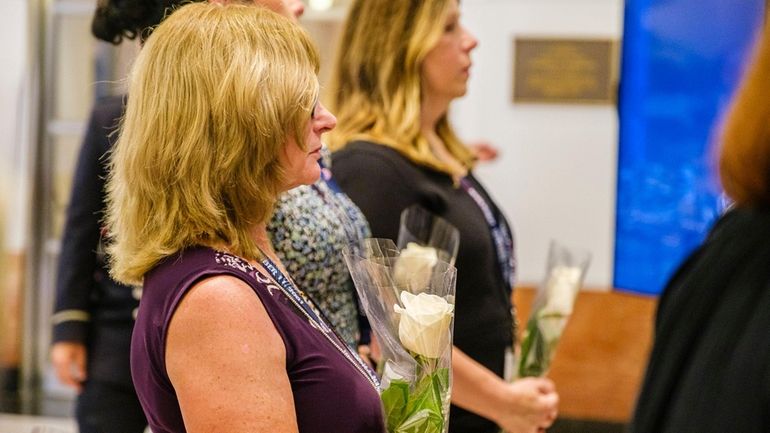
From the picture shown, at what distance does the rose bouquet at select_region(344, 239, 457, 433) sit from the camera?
1.38m

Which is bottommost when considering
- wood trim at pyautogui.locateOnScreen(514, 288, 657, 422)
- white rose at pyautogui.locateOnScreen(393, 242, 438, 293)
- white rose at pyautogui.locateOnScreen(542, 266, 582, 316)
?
wood trim at pyautogui.locateOnScreen(514, 288, 657, 422)

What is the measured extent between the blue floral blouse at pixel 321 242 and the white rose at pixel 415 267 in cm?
9

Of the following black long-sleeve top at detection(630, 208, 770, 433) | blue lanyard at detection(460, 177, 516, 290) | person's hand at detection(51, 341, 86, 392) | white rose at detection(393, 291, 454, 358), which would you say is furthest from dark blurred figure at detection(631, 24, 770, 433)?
person's hand at detection(51, 341, 86, 392)

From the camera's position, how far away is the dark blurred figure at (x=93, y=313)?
7.22 feet

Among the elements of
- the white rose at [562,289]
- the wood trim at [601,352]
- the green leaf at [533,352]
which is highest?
the white rose at [562,289]

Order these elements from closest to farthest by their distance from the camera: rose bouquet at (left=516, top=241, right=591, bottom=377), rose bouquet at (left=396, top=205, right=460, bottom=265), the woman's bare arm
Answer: the woman's bare arm → rose bouquet at (left=396, top=205, right=460, bottom=265) → rose bouquet at (left=516, top=241, right=591, bottom=377)

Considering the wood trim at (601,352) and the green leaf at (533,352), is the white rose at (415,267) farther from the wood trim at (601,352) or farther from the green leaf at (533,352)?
the wood trim at (601,352)

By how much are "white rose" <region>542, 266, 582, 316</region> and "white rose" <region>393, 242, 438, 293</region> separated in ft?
1.57

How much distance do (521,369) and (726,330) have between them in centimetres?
134

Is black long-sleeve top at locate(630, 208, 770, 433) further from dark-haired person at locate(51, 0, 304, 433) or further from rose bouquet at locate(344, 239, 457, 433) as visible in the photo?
dark-haired person at locate(51, 0, 304, 433)

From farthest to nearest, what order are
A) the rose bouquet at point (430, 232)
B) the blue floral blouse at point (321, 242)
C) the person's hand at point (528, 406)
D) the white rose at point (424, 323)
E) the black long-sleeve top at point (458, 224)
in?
1. the person's hand at point (528, 406)
2. the black long-sleeve top at point (458, 224)
3. the rose bouquet at point (430, 232)
4. the blue floral blouse at point (321, 242)
5. the white rose at point (424, 323)

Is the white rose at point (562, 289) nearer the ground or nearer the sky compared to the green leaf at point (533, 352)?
nearer the sky

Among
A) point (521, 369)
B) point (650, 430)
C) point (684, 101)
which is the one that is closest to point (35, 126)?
point (684, 101)

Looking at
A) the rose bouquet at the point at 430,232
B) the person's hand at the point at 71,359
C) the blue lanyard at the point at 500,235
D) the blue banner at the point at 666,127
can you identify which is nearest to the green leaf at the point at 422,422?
the rose bouquet at the point at 430,232
